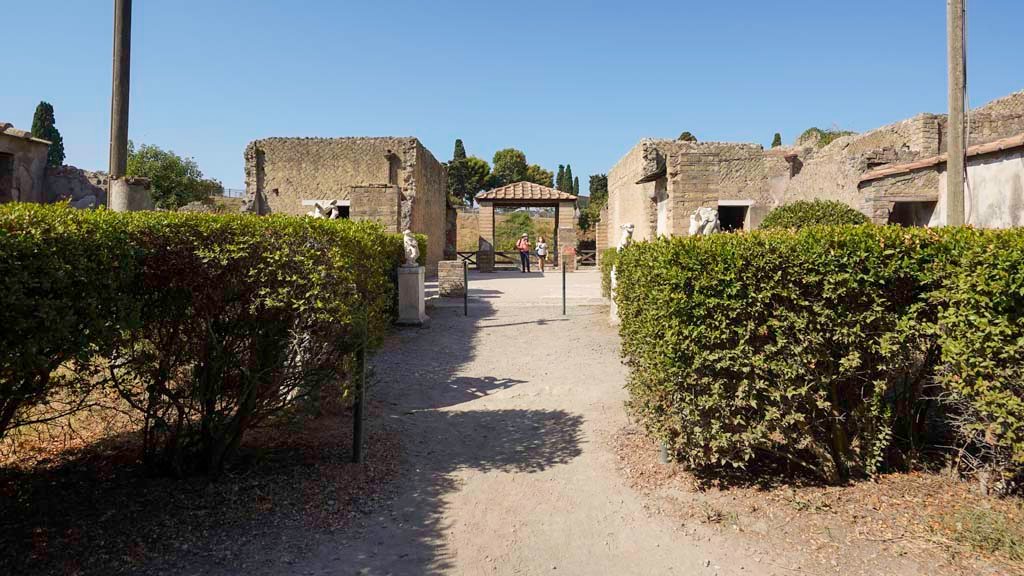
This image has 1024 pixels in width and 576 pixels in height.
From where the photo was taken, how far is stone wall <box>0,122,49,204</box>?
13.4 meters

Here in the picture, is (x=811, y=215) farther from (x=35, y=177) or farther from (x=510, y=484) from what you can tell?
(x=35, y=177)

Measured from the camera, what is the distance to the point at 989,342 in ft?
9.59

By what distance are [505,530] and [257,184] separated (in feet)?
63.8

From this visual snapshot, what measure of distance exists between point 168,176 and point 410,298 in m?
21.9

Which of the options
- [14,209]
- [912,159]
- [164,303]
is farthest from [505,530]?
[912,159]

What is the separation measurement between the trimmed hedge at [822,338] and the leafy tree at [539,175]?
6155cm

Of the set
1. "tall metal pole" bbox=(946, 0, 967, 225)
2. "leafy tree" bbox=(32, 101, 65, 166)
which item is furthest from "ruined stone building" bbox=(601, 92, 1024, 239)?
"leafy tree" bbox=(32, 101, 65, 166)

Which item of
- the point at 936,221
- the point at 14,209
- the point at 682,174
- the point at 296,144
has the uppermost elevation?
the point at 296,144

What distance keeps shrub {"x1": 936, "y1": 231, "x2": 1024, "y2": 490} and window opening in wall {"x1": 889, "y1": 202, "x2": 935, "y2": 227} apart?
12.4 m

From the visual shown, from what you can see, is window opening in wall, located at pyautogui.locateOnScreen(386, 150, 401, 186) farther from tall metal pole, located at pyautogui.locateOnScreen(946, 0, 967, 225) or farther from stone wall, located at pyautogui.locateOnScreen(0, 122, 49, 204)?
tall metal pole, located at pyautogui.locateOnScreen(946, 0, 967, 225)

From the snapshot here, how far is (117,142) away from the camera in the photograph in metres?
7.32

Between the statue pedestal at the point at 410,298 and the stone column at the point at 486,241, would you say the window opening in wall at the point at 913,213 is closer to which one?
the statue pedestal at the point at 410,298

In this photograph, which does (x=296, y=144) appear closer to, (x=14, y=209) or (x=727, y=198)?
(x=727, y=198)

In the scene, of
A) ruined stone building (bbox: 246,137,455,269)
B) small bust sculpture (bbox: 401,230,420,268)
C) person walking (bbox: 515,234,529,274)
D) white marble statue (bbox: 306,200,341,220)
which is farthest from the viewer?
person walking (bbox: 515,234,529,274)
